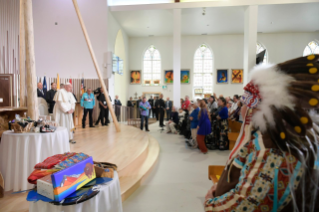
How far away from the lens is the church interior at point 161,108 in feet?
2.99

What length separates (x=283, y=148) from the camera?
2.90 ft

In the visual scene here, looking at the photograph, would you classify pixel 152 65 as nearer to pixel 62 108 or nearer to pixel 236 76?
pixel 236 76

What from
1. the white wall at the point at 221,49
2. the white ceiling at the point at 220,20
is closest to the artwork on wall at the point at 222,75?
the white wall at the point at 221,49

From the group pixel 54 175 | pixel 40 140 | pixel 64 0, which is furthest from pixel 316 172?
pixel 64 0

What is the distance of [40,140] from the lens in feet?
8.73

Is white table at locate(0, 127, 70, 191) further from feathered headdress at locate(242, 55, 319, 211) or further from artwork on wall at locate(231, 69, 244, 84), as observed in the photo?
artwork on wall at locate(231, 69, 244, 84)

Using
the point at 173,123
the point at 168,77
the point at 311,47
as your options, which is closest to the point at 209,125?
the point at 173,123

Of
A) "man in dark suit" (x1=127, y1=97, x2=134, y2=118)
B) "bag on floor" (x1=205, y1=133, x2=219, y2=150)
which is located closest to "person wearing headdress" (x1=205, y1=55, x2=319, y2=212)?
"bag on floor" (x1=205, y1=133, x2=219, y2=150)

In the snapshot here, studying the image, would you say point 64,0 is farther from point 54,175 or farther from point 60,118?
point 54,175

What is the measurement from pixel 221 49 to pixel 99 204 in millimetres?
15758

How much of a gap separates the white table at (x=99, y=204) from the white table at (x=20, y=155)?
137 centimetres

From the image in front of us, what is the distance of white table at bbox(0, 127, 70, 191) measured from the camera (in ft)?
8.43

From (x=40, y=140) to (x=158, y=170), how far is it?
2376 millimetres

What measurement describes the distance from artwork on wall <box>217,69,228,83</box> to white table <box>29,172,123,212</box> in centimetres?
1480
